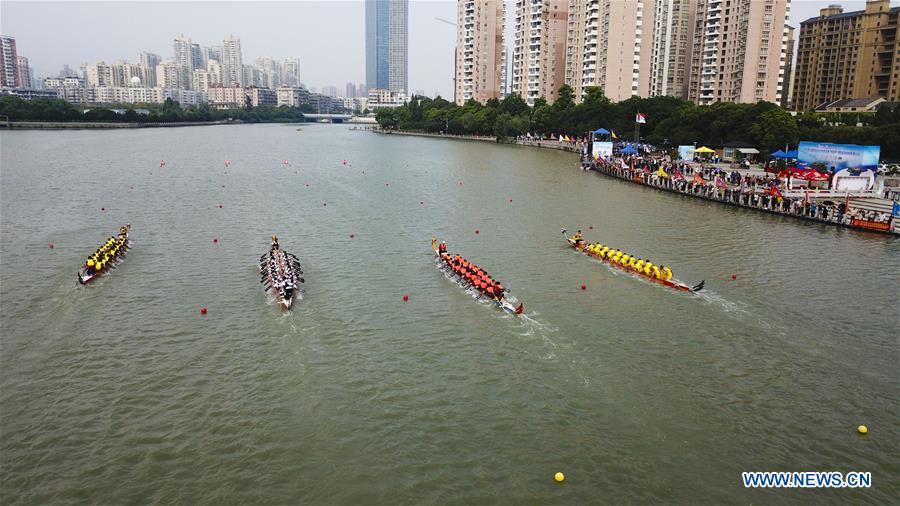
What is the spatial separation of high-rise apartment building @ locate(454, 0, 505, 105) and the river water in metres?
114

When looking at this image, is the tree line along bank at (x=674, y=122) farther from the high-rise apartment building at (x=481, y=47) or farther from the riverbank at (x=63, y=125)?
the riverbank at (x=63, y=125)

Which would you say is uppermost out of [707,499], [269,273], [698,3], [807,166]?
[698,3]

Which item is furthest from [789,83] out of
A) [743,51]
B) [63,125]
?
[63,125]

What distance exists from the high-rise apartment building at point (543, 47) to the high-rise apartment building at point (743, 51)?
29.1 metres

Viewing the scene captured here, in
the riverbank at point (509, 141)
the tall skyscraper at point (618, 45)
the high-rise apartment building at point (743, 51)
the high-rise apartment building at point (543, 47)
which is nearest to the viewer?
the high-rise apartment building at point (743, 51)

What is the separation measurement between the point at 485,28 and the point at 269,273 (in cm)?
12630

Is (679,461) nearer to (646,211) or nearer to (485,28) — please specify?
(646,211)

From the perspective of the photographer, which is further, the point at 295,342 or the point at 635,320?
the point at 635,320

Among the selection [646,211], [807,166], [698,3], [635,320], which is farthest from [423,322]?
[698,3]

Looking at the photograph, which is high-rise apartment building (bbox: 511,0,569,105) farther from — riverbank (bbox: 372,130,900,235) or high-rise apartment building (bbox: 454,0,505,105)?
riverbank (bbox: 372,130,900,235)

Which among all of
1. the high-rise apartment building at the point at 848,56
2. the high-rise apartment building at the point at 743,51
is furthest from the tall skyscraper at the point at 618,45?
the high-rise apartment building at the point at 848,56

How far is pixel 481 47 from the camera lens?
451ft

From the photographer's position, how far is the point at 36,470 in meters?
11.5

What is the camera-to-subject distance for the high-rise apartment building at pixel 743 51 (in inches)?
3253
